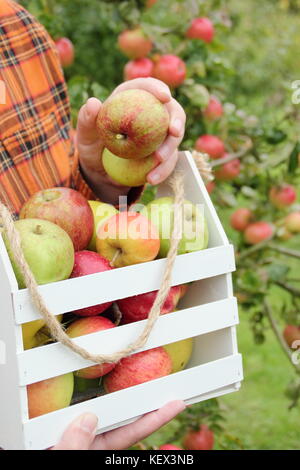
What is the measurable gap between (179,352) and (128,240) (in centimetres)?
21

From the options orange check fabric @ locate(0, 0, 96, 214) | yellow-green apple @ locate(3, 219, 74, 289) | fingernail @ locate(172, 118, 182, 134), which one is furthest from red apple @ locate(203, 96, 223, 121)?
yellow-green apple @ locate(3, 219, 74, 289)

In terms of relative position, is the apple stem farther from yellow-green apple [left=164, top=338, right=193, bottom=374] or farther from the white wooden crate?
yellow-green apple [left=164, top=338, right=193, bottom=374]

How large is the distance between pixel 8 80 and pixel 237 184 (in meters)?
1.10

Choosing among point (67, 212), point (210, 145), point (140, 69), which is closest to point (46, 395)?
point (67, 212)

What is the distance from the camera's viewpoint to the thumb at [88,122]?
109 cm

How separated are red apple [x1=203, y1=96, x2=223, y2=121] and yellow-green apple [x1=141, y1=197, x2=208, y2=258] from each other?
3.14 feet

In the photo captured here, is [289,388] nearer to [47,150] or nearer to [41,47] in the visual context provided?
[47,150]

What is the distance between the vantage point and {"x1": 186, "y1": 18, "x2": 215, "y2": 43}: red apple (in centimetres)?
193

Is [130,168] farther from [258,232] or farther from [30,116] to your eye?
[258,232]

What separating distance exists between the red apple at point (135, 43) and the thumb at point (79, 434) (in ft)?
4.41

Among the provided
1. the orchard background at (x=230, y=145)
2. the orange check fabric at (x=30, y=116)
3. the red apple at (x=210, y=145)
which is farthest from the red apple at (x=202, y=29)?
the orange check fabric at (x=30, y=116)

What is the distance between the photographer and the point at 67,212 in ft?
3.30

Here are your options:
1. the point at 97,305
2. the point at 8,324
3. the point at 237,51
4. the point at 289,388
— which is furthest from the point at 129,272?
the point at 237,51

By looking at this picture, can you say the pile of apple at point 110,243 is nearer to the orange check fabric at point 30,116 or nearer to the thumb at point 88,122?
the thumb at point 88,122
